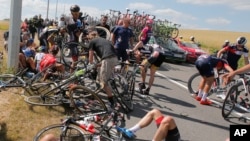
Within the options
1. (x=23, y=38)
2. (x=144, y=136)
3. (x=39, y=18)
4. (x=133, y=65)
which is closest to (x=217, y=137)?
(x=144, y=136)

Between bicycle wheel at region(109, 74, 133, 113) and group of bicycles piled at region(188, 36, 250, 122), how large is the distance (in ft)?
7.34

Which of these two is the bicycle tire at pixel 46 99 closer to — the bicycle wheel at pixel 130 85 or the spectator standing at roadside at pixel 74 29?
the bicycle wheel at pixel 130 85

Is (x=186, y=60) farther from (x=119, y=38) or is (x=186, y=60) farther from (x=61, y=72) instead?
(x=61, y=72)

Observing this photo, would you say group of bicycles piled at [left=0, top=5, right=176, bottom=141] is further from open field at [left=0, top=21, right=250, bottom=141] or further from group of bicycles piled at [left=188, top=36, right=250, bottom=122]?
group of bicycles piled at [left=188, top=36, right=250, bottom=122]

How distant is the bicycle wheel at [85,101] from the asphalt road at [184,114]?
749 mm

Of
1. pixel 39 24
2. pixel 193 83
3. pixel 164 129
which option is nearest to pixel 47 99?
pixel 164 129

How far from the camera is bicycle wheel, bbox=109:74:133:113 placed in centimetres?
743

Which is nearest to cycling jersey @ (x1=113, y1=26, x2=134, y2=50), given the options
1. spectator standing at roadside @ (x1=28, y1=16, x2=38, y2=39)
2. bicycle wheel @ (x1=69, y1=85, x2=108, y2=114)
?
bicycle wheel @ (x1=69, y1=85, x2=108, y2=114)

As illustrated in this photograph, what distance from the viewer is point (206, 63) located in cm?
888

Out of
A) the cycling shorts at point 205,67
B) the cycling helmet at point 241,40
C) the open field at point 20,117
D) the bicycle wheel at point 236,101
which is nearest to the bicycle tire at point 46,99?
the open field at point 20,117

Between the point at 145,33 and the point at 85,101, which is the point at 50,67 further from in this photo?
the point at 145,33

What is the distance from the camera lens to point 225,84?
8734mm

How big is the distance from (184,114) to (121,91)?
5.59 feet

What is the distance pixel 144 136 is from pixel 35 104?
2370mm
